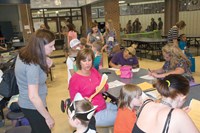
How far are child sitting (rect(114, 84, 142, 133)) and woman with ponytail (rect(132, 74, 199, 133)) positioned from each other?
0.37 meters

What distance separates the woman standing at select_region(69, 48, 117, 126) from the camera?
2.26 m

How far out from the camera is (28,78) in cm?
157

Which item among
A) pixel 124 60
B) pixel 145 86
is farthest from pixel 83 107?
pixel 124 60

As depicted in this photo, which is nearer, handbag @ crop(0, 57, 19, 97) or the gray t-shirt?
the gray t-shirt

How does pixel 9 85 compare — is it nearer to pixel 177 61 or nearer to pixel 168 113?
pixel 168 113

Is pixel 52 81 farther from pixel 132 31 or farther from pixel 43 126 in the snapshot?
pixel 132 31

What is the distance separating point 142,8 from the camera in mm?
14219

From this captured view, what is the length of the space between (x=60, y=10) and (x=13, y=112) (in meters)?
10.6

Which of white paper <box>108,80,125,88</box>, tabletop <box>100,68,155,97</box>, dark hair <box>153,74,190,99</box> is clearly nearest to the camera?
dark hair <box>153,74,190,99</box>

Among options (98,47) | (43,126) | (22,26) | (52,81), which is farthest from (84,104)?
(22,26)

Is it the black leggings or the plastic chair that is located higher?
the black leggings

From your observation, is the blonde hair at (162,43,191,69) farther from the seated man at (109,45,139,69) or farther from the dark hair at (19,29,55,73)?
the dark hair at (19,29,55,73)

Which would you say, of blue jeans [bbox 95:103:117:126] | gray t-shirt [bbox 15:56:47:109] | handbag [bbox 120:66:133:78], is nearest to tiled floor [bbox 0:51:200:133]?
blue jeans [bbox 95:103:117:126]

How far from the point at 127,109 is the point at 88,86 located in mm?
580
